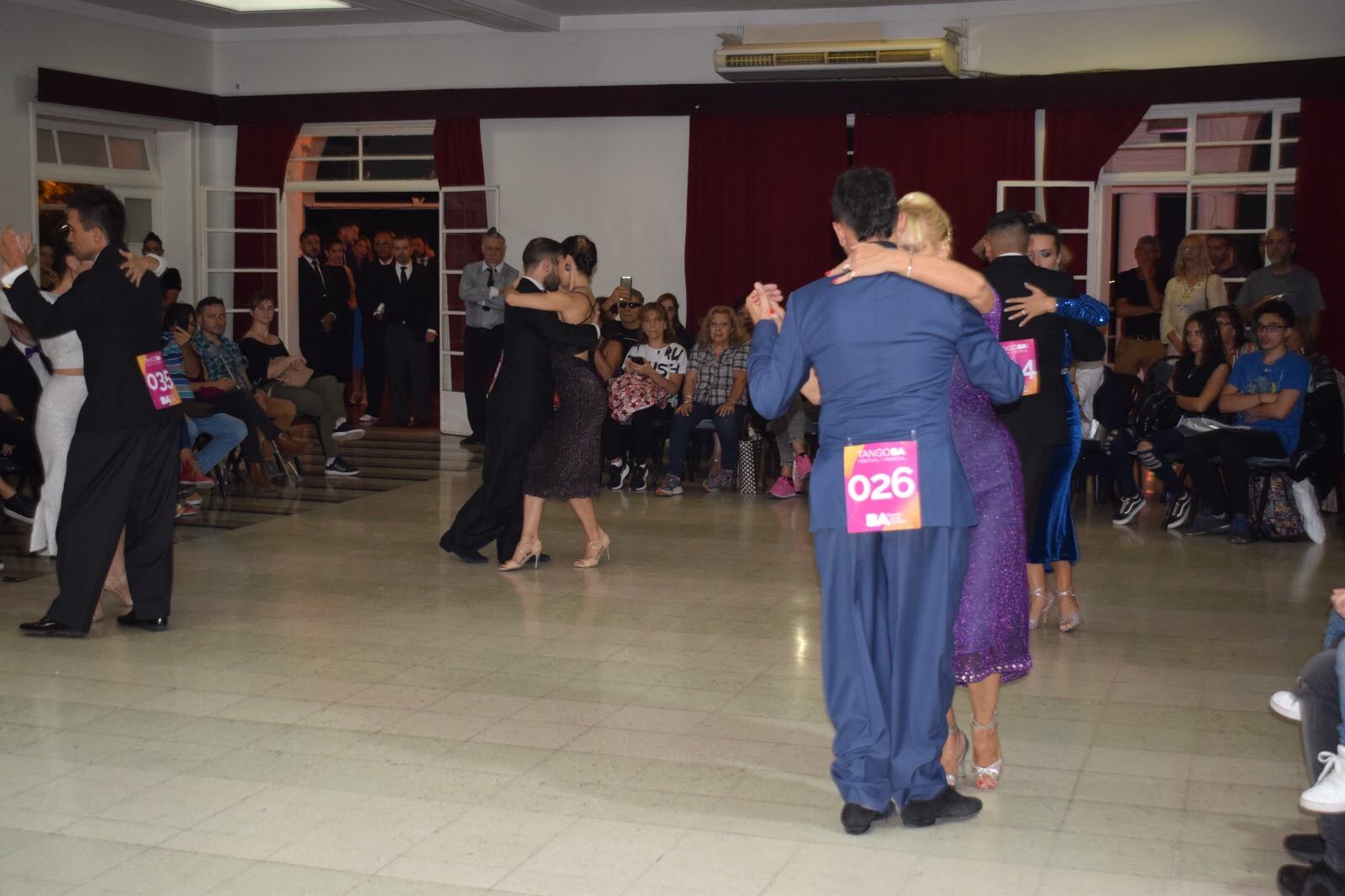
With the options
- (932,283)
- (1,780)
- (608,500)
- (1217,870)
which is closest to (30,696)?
(1,780)

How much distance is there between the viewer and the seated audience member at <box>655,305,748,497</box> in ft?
30.1

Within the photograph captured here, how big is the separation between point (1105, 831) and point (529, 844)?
1323mm

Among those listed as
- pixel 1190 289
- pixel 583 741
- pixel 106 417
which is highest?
pixel 1190 289

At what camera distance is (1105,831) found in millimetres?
3443

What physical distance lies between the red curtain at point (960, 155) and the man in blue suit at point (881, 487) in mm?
7910

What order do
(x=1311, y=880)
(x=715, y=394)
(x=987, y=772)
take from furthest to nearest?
(x=715, y=394)
(x=987, y=772)
(x=1311, y=880)

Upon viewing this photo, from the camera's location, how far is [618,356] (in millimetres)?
9609

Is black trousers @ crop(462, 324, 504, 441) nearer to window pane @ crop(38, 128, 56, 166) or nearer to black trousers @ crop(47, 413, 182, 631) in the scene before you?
window pane @ crop(38, 128, 56, 166)

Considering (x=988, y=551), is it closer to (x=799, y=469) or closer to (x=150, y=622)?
(x=150, y=622)

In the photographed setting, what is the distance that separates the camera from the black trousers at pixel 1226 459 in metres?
7.51

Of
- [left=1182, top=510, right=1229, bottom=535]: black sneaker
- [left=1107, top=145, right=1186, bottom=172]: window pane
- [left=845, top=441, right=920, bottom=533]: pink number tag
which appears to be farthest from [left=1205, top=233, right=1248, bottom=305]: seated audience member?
[left=845, top=441, right=920, bottom=533]: pink number tag

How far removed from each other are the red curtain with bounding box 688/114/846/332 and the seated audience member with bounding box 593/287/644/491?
1.37 meters

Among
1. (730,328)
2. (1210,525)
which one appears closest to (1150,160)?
(730,328)

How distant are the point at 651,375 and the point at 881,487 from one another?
6.24 metres
